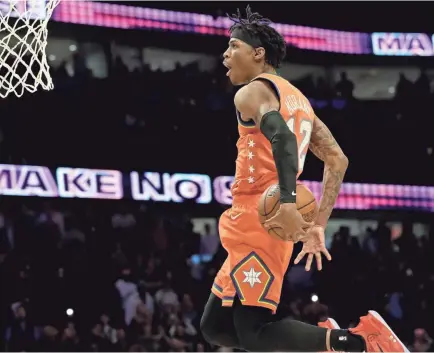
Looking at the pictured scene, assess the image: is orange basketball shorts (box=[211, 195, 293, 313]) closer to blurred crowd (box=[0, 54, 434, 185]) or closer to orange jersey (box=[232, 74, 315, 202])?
orange jersey (box=[232, 74, 315, 202])

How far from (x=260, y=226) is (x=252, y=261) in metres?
0.17

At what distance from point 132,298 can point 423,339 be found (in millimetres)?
3424

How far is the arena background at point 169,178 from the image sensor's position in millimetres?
10469

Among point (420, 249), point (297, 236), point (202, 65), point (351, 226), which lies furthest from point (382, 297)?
point (297, 236)

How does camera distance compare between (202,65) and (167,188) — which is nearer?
→ (167,188)

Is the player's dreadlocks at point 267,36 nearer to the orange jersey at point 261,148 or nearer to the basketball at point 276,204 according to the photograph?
the orange jersey at point 261,148

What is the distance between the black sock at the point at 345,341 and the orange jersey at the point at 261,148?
2.59 ft

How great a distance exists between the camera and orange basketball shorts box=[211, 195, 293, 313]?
14.1 ft

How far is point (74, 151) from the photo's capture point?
12.4m

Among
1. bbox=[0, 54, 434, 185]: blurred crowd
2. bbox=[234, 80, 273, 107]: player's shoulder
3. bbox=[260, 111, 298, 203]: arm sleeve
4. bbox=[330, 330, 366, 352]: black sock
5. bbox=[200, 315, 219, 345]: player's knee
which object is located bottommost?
bbox=[330, 330, 366, 352]: black sock

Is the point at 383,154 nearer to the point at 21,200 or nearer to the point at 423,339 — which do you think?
the point at 423,339

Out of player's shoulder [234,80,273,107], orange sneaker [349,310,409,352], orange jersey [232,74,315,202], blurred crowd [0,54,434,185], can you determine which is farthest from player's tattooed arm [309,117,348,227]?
blurred crowd [0,54,434,185]

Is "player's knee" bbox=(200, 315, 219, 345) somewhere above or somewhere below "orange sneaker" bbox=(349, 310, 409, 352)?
above

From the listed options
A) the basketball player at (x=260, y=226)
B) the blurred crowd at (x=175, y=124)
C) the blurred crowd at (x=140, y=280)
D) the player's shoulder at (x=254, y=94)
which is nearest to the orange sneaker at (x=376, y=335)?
the basketball player at (x=260, y=226)
